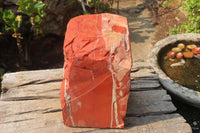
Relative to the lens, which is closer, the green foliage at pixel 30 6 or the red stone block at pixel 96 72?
the red stone block at pixel 96 72

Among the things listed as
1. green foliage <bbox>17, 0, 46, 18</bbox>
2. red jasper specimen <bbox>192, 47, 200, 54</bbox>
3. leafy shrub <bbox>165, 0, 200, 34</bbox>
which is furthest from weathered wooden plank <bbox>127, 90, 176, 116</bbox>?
leafy shrub <bbox>165, 0, 200, 34</bbox>

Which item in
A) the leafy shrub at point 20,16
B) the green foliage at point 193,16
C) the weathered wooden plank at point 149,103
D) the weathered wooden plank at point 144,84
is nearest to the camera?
the weathered wooden plank at point 149,103

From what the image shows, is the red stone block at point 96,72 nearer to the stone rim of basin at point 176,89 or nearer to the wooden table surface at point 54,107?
the wooden table surface at point 54,107

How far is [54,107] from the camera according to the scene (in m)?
1.70

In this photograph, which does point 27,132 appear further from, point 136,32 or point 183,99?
point 136,32

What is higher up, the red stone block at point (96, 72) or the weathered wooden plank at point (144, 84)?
the red stone block at point (96, 72)

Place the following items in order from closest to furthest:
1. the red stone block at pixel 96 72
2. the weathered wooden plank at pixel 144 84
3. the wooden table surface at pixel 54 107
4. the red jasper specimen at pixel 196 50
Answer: the red stone block at pixel 96 72 < the wooden table surface at pixel 54 107 < the weathered wooden plank at pixel 144 84 < the red jasper specimen at pixel 196 50

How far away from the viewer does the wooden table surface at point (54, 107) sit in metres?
1.56

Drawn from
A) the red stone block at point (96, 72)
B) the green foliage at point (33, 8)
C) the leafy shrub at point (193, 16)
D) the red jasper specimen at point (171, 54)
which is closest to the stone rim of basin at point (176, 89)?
the red jasper specimen at point (171, 54)

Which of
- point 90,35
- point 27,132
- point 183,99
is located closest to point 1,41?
point 27,132

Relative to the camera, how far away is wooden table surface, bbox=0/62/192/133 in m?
1.56

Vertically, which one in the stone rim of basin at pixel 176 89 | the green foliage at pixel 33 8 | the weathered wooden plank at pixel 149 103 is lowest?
the stone rim of basin at pixel 176 89

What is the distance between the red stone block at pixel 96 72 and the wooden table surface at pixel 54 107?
126 mm

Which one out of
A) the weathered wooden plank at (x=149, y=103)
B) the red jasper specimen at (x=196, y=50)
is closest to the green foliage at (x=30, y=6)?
the weathered wooden plank at (x=149, y=103)
